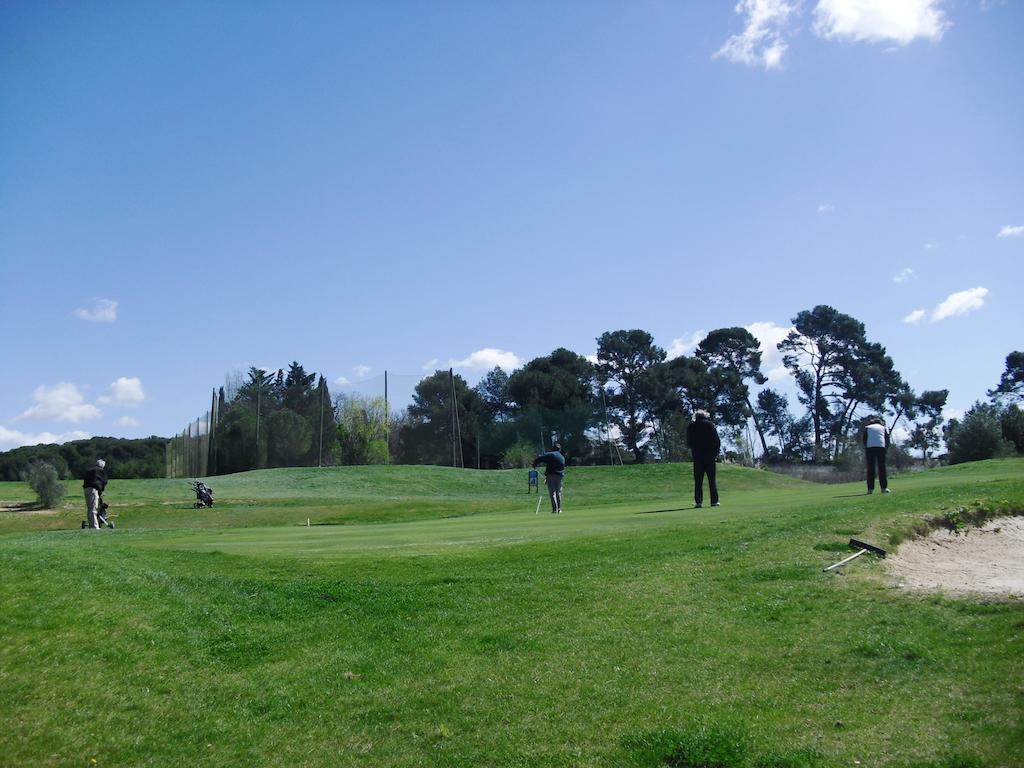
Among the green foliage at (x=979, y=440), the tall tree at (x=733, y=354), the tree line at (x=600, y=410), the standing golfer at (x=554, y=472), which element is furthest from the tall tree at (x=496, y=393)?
the standing golfer at (x=554, y=472)

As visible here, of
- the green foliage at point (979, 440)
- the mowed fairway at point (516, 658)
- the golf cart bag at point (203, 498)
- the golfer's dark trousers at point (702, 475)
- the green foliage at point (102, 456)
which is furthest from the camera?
the green foliage at point (102, 456)

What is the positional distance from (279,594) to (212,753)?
3453 millimetres

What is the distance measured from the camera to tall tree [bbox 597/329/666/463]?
82.3 m

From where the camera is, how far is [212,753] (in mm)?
5941

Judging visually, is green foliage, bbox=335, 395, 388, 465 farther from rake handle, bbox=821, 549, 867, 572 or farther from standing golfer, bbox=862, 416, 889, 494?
rake handle, bbox=821, 549, 867, 572

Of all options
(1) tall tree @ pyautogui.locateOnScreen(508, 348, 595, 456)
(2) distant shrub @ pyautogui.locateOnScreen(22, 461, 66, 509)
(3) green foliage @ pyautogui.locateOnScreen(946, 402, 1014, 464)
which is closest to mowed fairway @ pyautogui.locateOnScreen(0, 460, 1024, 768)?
(2) distant shrub @ pyautogui.locateOnScreen(22, 461, 66, 509)

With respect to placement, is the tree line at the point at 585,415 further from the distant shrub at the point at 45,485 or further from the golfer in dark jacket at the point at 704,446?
the golfer in dark jacket at the point at 704,446

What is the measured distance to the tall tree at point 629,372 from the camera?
82312mm

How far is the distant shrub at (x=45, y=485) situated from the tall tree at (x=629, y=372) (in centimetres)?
5505

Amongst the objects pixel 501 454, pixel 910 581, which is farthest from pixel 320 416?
pixel 910 581

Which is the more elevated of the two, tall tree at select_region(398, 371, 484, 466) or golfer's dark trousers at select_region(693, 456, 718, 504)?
tall tree at select_region(398, 371, 484, 466)

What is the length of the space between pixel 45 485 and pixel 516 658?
112 feet

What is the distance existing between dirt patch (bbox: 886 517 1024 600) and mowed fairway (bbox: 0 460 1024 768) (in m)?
0.44

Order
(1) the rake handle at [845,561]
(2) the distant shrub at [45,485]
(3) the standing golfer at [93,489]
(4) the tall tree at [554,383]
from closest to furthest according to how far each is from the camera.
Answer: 1. (1) the rake handle at [845,561]
2. (3) the standing golfer at [93,489]
3. (2) the distant shrub at [45,485]
4. (4) the tall tree at [554,383]
